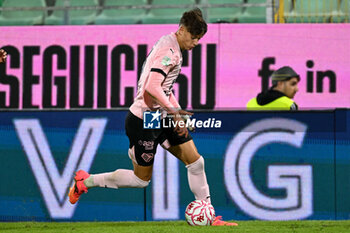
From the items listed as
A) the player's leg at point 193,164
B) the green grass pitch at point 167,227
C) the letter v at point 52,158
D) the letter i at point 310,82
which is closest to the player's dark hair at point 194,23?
the player's leg at point 193,164

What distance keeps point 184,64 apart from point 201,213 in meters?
5.31

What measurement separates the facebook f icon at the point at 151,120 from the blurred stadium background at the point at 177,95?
4.03 feet

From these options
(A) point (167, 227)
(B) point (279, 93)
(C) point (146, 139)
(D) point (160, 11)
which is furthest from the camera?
(D) point (160, 11)

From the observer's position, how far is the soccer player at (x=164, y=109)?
17.9ft

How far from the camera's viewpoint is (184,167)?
22.2ft

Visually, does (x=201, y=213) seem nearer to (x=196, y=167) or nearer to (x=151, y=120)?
(x=196, y=167)

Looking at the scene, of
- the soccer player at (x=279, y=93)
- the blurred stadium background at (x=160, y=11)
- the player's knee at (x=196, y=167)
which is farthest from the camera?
the blurred stadium background at (x=160, y=11)

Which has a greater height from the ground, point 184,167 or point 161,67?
point 161,67

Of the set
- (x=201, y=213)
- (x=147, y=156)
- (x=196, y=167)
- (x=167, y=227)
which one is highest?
(x=147, y=156)

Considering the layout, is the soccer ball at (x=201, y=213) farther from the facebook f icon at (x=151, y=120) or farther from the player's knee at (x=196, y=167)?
the facebook f icon at (x=151, y=120)

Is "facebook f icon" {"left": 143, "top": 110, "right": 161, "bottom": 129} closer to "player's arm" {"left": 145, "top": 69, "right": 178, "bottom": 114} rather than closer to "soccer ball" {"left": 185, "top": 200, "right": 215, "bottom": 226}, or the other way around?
"player's arm" {"left": 145, "top": 69, "right": 178, "bottom": 114}

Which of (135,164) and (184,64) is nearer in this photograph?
(135,164)

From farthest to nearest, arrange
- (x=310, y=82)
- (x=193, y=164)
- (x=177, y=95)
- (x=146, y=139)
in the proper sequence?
(x=177, y=95) < (x=310, y=82) < (x=193, y=164) < (x=146, y=139)

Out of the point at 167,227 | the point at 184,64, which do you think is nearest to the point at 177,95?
the point at 184,64
